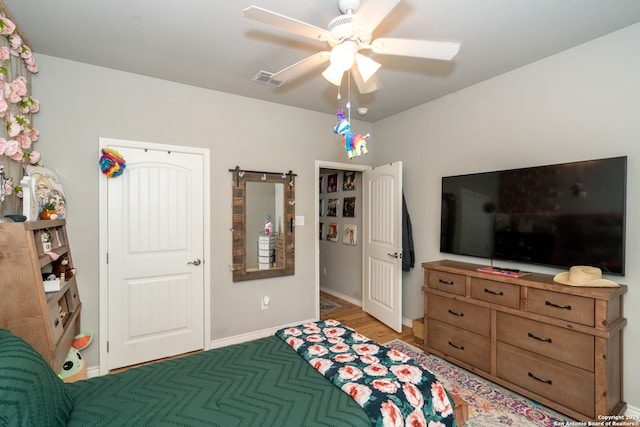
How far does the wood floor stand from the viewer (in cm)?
352

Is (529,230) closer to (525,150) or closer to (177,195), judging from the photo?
(525,150)

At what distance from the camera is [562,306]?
2.14 meters

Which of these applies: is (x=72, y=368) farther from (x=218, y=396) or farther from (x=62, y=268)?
(x=218, y=396)

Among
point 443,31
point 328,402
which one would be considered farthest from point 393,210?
point 328,402

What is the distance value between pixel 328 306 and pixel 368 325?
90cm

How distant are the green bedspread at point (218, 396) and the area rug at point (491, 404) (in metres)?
1.36

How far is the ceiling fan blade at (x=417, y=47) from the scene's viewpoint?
166cm

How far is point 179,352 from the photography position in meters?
3.10

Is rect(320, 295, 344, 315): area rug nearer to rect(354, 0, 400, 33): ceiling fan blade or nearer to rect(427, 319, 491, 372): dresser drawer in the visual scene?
rect(427, 319, 491, 372): dresser drawer

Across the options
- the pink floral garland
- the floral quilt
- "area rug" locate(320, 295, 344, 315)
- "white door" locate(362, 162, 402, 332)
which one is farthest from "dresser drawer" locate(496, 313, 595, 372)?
the pink floral garland

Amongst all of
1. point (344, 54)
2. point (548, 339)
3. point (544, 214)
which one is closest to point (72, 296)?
point (344, 54)

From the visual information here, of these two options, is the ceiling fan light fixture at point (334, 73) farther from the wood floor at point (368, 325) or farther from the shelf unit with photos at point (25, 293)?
the wood floor at point (368, 325)

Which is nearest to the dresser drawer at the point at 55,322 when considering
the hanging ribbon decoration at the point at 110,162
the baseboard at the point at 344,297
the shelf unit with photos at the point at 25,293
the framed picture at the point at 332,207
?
the shelf unit with photos at the point at 25,293

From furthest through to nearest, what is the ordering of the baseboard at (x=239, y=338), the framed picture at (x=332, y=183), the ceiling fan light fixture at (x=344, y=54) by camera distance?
the framed picture at (x=332, y=183)
the baseboard at (x=239, y=338)
the ceiling fan light fixture at (x=344, y=54)
